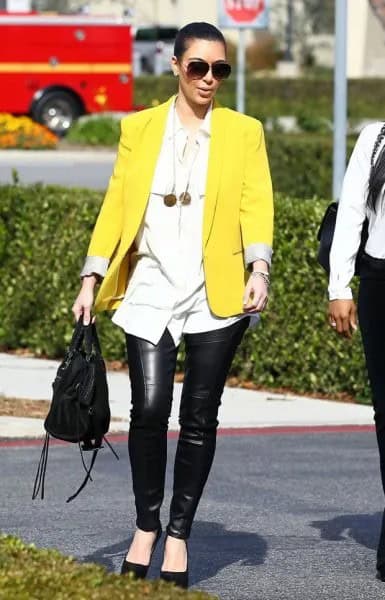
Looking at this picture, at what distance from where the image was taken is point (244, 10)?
21312 mm

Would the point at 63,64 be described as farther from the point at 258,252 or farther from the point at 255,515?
the point at 258,252

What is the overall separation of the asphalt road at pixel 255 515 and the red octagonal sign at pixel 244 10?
11.0 m

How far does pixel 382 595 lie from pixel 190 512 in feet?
2.46

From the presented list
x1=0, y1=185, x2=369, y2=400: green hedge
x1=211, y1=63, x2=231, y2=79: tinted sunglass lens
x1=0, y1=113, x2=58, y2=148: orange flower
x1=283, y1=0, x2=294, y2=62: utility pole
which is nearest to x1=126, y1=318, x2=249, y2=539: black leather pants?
x1=211, y1=63, x2=231, y2=79: tinted sunglass lens

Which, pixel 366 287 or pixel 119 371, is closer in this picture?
pixel 366 287

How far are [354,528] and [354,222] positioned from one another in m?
1.90

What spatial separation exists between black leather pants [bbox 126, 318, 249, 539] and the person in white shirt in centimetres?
38

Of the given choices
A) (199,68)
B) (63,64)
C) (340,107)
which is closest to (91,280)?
(199,68)

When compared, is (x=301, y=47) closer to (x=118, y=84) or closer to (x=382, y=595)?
(x=118, y=84)

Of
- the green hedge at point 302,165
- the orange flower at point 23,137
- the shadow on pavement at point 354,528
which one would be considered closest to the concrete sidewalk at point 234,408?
the shadow on pavement at point 354,528

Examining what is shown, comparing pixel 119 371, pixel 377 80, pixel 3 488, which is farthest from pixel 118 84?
pixel 3 488

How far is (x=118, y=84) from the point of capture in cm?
3672

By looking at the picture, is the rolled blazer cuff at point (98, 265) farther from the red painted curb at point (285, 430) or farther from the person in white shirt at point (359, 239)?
the red painted curb at point (285, 430)

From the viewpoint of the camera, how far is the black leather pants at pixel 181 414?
6016 mm
